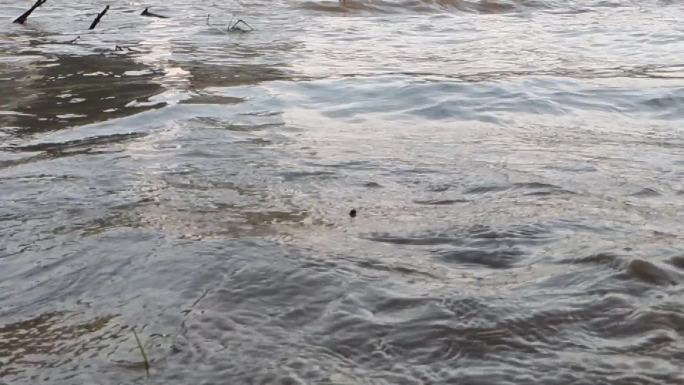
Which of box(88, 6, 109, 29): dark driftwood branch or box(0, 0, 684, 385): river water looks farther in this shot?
box(88, 6, 109, 29): dark driftwood branch

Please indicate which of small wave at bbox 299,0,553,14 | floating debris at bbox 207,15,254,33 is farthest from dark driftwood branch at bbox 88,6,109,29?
small wave at bbox 299,0,553,14

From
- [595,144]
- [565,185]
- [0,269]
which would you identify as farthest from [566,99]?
[0,269]

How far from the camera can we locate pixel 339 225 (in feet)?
9.04

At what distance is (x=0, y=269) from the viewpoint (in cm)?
235

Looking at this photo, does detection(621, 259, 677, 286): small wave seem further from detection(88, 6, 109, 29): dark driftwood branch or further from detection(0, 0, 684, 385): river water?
detection(88, 6, 109, 29): dark driftwood branch

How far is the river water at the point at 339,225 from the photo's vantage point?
185 centimetres

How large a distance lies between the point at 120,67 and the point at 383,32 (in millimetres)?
3502

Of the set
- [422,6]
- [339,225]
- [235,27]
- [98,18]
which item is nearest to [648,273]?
[339,225]

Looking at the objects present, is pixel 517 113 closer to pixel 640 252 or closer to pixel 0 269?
pixel 640 252

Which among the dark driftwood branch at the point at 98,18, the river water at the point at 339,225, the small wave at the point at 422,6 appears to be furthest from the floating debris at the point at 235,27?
the river water at the point at 339,225

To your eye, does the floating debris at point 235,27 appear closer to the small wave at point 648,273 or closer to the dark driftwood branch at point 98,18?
the dark driftwood branch at point 98,18

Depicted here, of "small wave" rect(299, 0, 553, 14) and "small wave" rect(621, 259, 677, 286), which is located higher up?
"small wave" rect(621, 259, 677, 286)

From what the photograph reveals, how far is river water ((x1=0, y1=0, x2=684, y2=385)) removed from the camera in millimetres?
1854

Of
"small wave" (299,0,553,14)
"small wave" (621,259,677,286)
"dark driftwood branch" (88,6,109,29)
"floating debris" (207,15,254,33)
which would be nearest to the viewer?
"small wave" (621,259,677,286)
